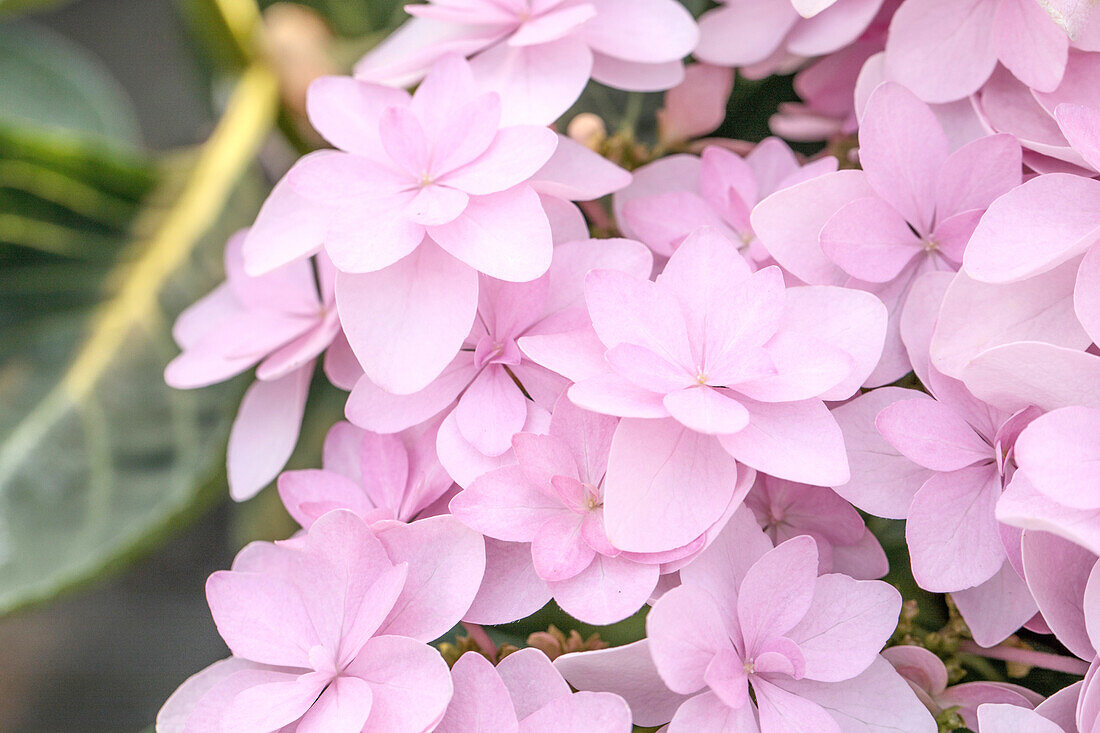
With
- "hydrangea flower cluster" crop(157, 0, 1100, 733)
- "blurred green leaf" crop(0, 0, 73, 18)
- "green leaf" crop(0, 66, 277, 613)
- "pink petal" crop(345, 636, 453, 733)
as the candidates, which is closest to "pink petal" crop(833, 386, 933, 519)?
"hydrangea flower cluster" crop(157, 0, 1100, 733)

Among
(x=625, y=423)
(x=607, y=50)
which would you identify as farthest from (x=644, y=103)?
(x=625, y=423)

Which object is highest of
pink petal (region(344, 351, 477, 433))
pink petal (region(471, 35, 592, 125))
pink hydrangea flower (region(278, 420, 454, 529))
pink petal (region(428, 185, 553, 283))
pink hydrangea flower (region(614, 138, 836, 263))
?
pink petal (region(471, 35, 592, 125))

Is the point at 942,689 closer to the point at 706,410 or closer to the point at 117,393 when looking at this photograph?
the point at 706,410

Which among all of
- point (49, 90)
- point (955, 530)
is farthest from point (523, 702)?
point (49, 90)

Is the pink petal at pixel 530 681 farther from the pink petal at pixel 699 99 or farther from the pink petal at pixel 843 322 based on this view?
the pink petal at pixel 699 99

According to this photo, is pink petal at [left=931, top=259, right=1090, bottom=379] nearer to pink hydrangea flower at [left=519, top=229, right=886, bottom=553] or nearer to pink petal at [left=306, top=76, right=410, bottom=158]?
pink hydrangea flower at [left=519, top=229, right=886, bottom=553]
